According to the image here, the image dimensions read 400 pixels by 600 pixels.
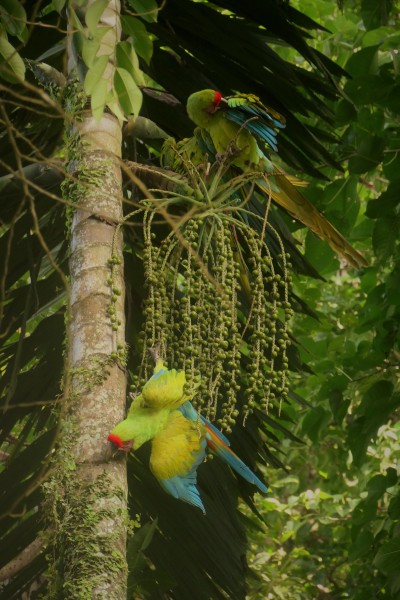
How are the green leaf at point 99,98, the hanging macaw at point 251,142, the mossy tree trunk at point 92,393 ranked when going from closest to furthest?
the mossy tree trunk at point 92,393, the green leaf at point 99,98, the hanging macaw at point 251,142

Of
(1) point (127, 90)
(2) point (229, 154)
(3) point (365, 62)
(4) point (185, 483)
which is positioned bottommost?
(4) point (185, 483)

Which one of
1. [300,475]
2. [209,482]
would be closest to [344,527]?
[300,475]

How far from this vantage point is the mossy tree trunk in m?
1.36

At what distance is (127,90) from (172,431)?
2.05 ft

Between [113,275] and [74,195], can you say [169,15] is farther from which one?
[113,275]

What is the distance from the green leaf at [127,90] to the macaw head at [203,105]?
0.40m

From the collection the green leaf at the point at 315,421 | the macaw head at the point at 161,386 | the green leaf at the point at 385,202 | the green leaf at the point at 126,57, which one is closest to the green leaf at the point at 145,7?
the green leaf at the point at 126,57

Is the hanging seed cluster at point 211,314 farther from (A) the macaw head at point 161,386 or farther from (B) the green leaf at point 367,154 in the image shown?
(B) the green leaf at point 367,154

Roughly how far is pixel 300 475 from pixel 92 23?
13.3 feet

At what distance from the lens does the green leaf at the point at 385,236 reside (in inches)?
104

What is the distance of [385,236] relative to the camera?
104 inches

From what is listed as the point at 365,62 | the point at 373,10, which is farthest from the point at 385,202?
the point at 373,10

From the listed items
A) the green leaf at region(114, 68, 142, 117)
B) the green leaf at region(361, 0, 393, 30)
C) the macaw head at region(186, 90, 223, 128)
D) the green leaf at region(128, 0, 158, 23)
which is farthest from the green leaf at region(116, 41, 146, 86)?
the green leaf at region(361, 0, 393, 30)

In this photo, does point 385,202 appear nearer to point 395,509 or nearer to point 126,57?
point 395,509
